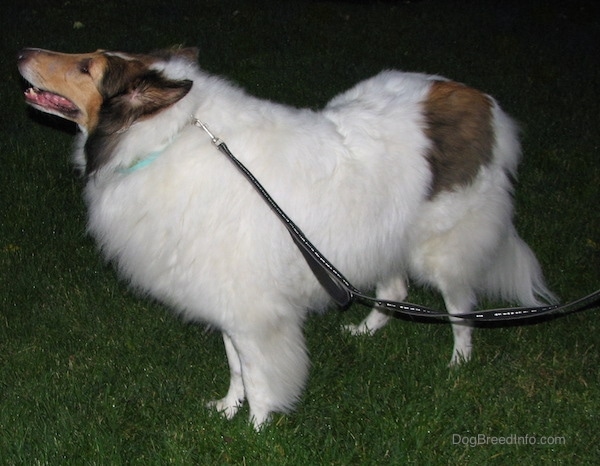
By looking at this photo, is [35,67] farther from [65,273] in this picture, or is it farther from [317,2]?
[317,2]

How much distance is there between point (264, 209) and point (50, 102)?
3.30ft

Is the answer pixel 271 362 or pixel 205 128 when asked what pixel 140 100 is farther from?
pixel 271 362

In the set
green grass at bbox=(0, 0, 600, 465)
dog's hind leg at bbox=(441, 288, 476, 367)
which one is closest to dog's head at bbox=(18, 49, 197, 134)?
green grass at bbox=(0, 0, 600, 465)

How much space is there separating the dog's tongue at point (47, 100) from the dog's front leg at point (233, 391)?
1308 mm

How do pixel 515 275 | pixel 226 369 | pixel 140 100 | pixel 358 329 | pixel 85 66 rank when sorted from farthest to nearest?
pixel 358 329 < pixel 515 275 < pixel 226 369 < pixel 85 66 < pixel 140 100

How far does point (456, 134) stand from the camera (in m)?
3.51

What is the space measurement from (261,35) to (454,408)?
671 cm

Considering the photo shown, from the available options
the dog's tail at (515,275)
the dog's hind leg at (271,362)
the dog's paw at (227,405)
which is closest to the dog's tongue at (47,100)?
the dog's hind leg at (271,362)

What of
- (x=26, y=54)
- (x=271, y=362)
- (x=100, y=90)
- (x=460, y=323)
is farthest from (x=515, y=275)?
(x=26, y=54)

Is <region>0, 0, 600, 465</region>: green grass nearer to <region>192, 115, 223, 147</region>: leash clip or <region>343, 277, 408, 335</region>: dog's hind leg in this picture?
<region>343, 277, 408, 335</region>: dog's hind leg

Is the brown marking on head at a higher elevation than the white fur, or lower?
higher

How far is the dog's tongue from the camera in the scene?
306cm

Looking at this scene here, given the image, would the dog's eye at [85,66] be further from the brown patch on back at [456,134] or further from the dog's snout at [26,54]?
the brown patch on back at [456,134]

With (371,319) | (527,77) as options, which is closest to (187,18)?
(527,77)
